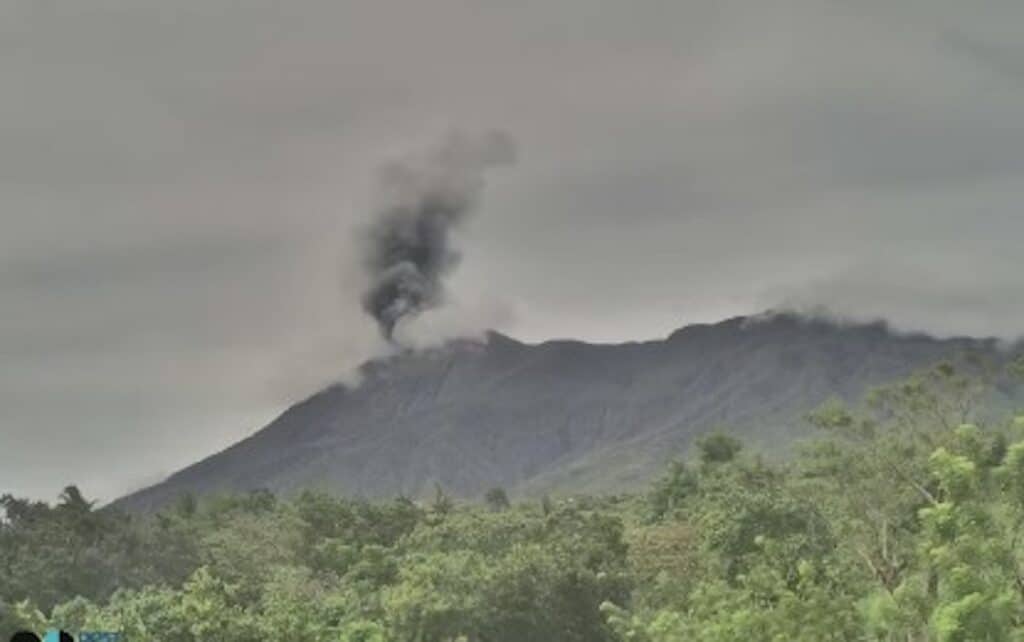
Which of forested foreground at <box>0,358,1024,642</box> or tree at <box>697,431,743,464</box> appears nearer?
forested foreground at <box>0,358,1024,642</box>

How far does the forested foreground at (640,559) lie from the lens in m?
28.7

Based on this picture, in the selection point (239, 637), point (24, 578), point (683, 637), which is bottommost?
point (683, 637)

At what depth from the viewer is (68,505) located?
84312 mm

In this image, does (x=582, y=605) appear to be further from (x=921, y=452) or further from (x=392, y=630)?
(x=921, y=452)

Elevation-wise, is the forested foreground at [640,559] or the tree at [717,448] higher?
the tree at [717,448]

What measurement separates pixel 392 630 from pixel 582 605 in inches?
408

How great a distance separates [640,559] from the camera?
6969 cm

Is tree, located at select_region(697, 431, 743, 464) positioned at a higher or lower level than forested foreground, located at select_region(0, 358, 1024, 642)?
higher

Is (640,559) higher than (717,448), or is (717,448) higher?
(717,448)

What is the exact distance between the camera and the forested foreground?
2870 centimetres

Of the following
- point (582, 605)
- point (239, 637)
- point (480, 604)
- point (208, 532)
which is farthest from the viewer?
point (208, 532)

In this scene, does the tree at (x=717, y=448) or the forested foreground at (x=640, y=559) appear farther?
the tree at (x=717, y=448)

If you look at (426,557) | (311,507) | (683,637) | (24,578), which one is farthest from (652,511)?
(683,637)

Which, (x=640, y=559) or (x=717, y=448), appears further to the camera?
(x=717, y=448)
